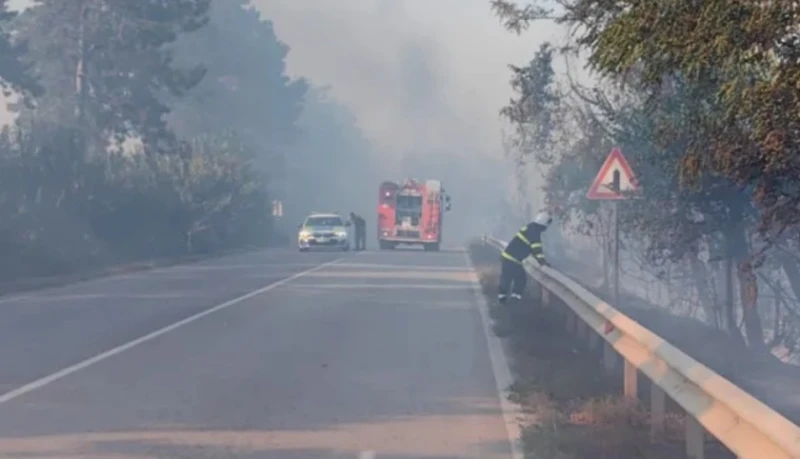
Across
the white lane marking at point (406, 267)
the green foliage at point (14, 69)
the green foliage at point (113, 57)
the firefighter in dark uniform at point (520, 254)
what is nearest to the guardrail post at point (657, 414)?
the firefighter in dark uniform at point (520, 254)

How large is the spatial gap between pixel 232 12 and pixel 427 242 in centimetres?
2523

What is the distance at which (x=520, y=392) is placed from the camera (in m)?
13.2

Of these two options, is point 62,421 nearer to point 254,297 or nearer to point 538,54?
point 538,54

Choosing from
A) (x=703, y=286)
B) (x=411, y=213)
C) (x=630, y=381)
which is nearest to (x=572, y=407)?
(x=630, y=381)

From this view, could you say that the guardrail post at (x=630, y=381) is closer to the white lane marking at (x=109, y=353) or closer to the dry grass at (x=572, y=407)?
the dry grass at (x=572, y=407)

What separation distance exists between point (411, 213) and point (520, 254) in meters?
37.5

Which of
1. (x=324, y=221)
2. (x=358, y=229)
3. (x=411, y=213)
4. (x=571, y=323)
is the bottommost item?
(x=571, y=323)

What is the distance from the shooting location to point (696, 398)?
346 inches

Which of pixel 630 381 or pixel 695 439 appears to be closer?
pixel 695 439

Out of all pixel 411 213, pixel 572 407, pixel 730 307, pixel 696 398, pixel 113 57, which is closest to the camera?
pixel 696 398

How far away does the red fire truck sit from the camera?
2376 inches

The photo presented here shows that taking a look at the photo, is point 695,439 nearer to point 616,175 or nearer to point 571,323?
point 616,175

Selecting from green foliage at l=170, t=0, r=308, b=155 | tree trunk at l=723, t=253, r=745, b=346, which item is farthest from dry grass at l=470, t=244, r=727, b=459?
green foliage at l=170, t=0, r=308, b=155

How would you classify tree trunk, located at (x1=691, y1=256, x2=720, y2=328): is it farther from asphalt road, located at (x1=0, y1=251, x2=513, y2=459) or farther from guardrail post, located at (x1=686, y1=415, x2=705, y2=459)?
guardrail post, located at (x1=686, y1=415, x2=705, y2=459)
